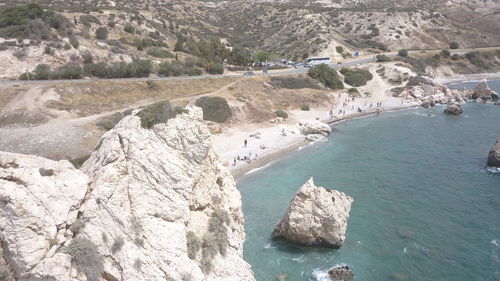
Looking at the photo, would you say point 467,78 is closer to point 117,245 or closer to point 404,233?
point 404,233

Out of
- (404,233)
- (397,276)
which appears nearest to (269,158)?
(404,233)

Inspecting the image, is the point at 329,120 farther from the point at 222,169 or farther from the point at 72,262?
the point at 72,262

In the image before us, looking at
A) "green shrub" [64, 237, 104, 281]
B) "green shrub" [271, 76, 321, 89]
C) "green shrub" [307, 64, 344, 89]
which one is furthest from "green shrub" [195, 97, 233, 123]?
"green shrub" [64, 237, 104, 281]

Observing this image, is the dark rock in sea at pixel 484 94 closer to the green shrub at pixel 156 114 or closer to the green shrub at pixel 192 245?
the green shrub at pixel 156 114

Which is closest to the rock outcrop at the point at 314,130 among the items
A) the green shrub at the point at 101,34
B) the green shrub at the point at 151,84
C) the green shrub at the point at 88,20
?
the green shrub at the point at 151,84

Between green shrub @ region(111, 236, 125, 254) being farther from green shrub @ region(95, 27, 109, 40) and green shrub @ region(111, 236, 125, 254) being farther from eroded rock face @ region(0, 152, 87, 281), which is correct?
Result: green shrub @ region(95, 27, 109, 40)

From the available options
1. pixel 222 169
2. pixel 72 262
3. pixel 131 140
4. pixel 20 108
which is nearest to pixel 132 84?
pixel 20 108
